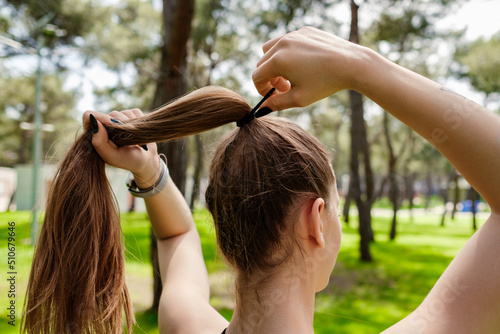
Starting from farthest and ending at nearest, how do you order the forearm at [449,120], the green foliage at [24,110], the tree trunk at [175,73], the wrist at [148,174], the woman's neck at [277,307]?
the green foliage at [24,110], the tree trunk at [175,73], the wrist at [148,174], the woman's neck at [277,307], the forearm at [449,120]

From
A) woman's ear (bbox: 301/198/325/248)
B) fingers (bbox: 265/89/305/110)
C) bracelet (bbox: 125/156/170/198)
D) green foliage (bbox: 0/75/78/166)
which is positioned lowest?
woman's ear (bbox: 301/198/325/248)

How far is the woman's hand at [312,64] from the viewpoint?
35.5 inches

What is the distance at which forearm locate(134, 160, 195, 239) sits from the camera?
144 centimetres

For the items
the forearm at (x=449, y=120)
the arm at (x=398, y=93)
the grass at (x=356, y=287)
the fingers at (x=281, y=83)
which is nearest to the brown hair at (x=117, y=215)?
the fingers at (x=281, y=83)

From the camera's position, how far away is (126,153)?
125 centimetres

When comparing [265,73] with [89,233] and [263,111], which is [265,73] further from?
[89,233]

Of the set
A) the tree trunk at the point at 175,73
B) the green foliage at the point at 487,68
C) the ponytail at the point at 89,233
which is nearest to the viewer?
the ponytail at the point at 89,233

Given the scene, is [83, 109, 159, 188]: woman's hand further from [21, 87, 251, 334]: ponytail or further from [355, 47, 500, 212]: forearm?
[355, 47, 500, 212]: forearm

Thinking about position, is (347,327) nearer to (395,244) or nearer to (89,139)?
(89,139)

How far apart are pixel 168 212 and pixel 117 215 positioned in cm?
29

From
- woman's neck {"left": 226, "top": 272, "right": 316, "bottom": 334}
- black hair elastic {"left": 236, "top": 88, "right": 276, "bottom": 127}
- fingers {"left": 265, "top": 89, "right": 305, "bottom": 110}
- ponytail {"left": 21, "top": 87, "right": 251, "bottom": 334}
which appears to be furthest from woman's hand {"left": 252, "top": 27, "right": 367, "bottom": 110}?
woman's neck {"left": 226, "top": 272, "right": 316, "bottom": 334}

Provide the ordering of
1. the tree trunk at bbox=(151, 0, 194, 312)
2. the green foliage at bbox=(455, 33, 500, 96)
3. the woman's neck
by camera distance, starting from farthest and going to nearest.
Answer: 1. the green foliage at bbox=(455, 33, 500, 96)
2. the tree trunk at bbox=(151, 0, 194, 312)
3. the woman's neck

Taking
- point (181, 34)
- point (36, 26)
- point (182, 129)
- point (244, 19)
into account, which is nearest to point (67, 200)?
point (182, 129)

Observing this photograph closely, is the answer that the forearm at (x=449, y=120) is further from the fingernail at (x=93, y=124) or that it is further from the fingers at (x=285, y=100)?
the fingernail at (x=93, y=124)
